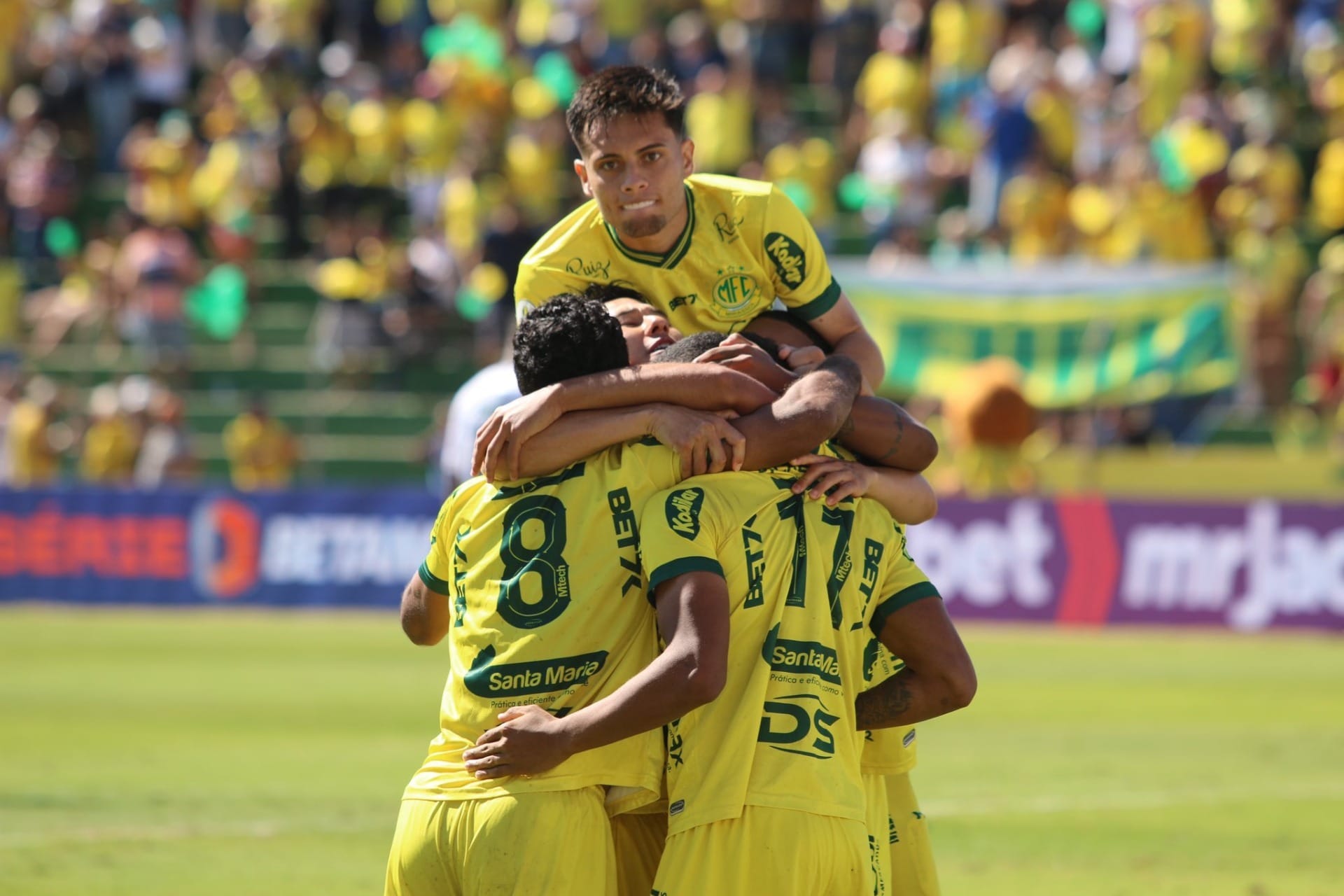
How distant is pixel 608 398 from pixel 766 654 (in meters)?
0.70

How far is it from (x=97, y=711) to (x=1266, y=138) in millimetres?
14273

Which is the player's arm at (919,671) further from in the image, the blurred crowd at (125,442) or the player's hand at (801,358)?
the blurred crowd at (125,442)

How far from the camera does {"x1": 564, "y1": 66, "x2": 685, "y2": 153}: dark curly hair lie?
19.6 ft

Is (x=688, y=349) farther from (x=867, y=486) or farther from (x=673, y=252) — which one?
(x=673, y=252)

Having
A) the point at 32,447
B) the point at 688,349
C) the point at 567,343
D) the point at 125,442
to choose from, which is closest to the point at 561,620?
the point at 567,343

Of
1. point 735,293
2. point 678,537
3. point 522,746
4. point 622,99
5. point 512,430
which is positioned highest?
point 622,99

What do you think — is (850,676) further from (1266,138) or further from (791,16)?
(791,16)

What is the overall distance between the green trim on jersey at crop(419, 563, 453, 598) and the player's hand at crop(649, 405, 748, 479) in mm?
680

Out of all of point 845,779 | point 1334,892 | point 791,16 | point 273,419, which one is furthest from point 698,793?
point 791,16

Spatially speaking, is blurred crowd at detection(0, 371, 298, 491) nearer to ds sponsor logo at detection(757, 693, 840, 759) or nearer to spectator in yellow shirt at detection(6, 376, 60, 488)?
spectator in yellow shirt at detection(6, 376, 60, 488)

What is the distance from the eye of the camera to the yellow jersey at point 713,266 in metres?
6.30

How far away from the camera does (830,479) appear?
4.88m

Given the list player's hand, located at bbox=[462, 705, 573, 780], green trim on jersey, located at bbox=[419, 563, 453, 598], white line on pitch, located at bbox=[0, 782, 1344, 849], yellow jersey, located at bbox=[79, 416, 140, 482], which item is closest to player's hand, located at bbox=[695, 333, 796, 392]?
green trim on jersey, located at bbox=[419, 563, 453, 598]

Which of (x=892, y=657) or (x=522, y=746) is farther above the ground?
(x=892, y=657)
